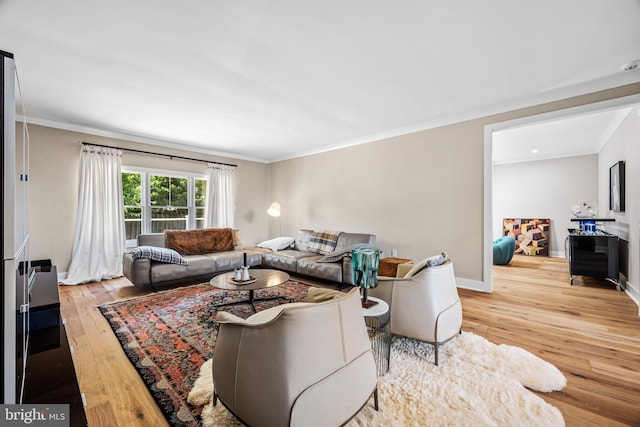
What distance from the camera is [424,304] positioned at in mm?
2039

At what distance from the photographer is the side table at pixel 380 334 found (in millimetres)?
1832

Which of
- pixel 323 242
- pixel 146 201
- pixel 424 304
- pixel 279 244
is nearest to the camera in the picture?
pixel 424 304

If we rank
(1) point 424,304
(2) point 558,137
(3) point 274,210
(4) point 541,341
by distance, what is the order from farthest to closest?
(3) point 274,210, (2) point 558,137, (4) point 541,341, (1) point 424,304

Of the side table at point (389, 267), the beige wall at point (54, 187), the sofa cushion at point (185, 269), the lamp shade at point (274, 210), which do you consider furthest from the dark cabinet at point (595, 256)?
the beige wall at point (54, 187)

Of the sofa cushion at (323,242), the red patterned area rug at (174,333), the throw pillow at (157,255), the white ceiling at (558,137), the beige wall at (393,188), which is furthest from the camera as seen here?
the sofa cushion at (323,242)

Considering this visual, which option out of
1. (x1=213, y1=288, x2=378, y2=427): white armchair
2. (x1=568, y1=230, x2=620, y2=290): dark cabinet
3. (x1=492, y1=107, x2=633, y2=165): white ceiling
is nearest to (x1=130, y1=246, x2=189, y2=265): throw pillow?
(x1=213, y1=288, x2=378, y2=427): white armchair

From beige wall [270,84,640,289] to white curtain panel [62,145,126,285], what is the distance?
3526 millimetres

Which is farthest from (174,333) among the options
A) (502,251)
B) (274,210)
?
(502,251)

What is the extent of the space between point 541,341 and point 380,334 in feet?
5.27

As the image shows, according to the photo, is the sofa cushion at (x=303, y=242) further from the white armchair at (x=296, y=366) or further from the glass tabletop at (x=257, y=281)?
the white armchair at (x=296, y=366)

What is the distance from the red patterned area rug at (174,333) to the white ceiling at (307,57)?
2.48m

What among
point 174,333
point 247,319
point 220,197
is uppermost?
point 220,197

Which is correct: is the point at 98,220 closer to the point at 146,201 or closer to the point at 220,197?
the point at 146,201

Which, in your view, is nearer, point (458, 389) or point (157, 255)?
point (458, 389)
